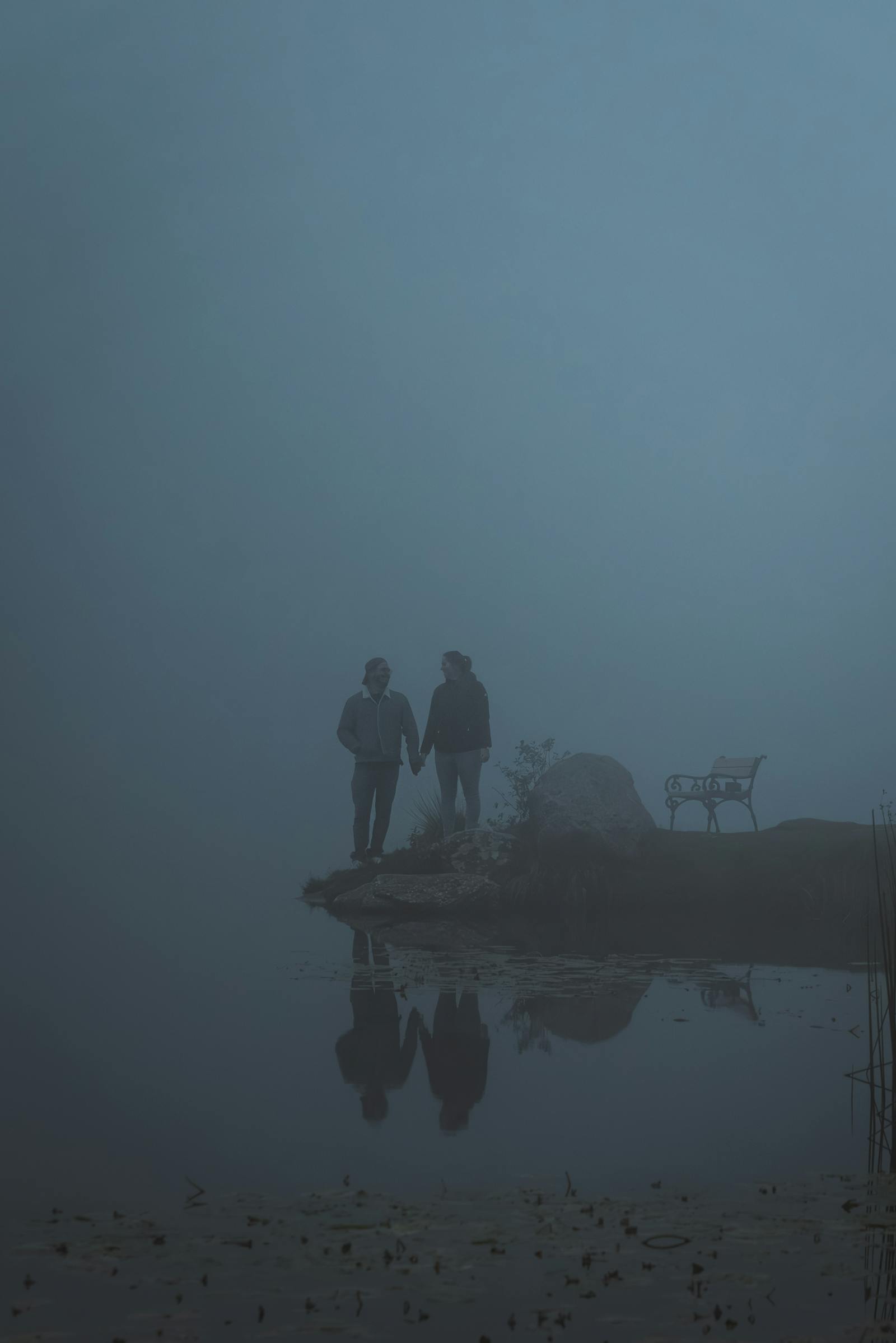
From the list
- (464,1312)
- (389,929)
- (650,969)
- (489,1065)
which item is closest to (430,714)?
(389,929)

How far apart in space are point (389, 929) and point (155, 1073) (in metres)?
5.92

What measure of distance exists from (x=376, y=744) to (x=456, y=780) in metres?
1.12

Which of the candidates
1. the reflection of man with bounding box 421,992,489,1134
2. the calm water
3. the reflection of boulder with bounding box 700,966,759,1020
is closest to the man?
the calm water

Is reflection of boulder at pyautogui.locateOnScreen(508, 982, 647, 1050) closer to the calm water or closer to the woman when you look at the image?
the calm water

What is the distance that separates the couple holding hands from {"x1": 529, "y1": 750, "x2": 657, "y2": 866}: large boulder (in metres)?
1.07

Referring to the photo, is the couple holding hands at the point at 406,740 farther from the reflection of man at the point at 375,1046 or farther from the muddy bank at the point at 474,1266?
the muddy bank at the point at 474,1266

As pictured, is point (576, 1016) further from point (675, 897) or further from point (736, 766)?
point (736, 766)

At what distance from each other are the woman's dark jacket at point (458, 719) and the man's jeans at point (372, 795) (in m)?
0.54

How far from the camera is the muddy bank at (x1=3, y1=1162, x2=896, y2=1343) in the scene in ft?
9.59

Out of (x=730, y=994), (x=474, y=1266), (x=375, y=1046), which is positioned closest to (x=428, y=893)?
(x=730, y=994)

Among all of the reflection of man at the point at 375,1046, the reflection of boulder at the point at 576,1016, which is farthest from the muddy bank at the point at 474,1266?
the reflection of boulder at the point at 576,1016

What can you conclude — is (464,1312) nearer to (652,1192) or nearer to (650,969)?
(652,1192)

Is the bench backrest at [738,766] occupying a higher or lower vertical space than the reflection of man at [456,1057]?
higher

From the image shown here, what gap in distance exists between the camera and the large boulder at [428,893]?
12.3m
